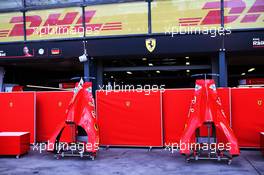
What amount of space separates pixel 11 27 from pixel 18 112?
3.78m

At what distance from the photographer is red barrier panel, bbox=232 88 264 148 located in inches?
409

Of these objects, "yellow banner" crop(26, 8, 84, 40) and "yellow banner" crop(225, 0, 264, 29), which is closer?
"yellow banner" crop(225, 0, 264, 29)

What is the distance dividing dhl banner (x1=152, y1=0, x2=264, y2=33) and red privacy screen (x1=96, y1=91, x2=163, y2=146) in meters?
2.94

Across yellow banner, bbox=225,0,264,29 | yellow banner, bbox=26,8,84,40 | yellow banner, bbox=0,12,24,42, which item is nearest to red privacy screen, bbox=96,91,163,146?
yellow banner, bbox=26,8,84,40

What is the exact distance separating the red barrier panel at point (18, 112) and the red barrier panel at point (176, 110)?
4.26m

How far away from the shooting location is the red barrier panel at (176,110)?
1067 cm

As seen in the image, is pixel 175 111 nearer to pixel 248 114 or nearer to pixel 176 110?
pixel 176 110

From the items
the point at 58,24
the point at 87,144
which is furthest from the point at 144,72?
the point at 87,144

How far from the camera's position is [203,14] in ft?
40.7

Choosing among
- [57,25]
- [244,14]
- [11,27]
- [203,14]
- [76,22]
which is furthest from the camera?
[11,27]

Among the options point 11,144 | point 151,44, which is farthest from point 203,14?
point 11,144

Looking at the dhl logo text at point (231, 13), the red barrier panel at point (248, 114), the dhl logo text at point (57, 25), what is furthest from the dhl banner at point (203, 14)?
the red barrier panel at point (248, 114)

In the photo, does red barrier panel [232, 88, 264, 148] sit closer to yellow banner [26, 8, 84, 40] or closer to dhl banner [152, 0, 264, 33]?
dhl banner [152, 0, 264, 33]

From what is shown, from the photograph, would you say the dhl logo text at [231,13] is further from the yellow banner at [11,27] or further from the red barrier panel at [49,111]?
the yellow banner at [11,27]
